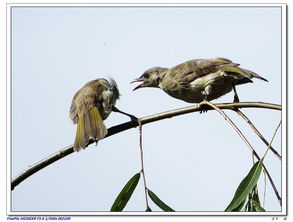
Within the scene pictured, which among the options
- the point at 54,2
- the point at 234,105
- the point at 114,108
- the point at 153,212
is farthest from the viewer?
the point at 114,108

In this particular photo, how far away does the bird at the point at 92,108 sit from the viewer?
4.21 metres

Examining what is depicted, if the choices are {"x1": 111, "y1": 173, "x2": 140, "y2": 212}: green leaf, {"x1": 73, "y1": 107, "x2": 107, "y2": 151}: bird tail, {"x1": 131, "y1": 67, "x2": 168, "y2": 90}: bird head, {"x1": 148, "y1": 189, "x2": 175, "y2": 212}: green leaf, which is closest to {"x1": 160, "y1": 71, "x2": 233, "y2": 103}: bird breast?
{"x1": 131, "y1": 67, "x2": 168, "y2": 90}: bird head

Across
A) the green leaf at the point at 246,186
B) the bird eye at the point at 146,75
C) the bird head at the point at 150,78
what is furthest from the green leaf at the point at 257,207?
the bird eye at the point at 146,75

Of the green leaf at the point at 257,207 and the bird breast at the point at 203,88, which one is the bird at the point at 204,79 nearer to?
the bird breast at the point at 203,88

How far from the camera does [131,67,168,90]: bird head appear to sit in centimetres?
648

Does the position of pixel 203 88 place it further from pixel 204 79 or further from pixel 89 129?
pixel 89 129

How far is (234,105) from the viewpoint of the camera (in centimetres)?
333

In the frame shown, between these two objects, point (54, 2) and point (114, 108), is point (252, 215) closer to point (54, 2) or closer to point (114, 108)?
point (114, 108)

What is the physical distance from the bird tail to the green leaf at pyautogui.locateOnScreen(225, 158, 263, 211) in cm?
142

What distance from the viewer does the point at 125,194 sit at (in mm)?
3592

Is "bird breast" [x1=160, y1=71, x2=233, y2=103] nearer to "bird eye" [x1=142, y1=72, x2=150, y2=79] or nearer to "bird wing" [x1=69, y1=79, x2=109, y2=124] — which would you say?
"bird eye" [x1=142, y1=72, x2=150, y2=79]

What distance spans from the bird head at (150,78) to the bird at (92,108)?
3.02ft
